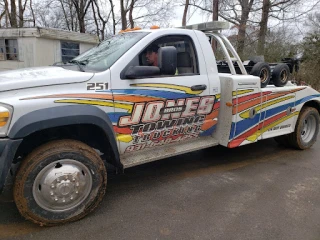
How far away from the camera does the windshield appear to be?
126 inches

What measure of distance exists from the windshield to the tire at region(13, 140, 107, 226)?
3.11ft

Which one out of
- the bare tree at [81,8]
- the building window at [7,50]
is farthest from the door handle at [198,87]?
the bare tree at [81,8]

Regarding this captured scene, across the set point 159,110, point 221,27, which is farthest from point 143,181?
point 221,27

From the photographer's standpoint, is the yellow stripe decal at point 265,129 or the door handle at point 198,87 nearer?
the door handle at point 198,87

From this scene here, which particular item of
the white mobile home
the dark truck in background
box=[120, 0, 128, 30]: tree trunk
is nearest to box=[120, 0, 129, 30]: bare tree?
box=[120, 0, 128, 30]: tree trunk

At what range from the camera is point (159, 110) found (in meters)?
3.36

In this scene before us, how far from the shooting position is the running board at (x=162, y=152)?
3328 millimetres

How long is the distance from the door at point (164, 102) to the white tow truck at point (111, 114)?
0.04ft

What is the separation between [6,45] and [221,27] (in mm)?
14904

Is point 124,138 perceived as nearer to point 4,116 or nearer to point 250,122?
point 4,116

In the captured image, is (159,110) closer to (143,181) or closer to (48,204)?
(143,181)

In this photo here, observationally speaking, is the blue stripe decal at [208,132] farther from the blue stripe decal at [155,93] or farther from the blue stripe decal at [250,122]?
the blue stripe decal at [155,93]

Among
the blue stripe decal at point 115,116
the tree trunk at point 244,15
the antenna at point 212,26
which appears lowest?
the blue stripe decal at point 115,116

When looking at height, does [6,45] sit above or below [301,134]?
above
